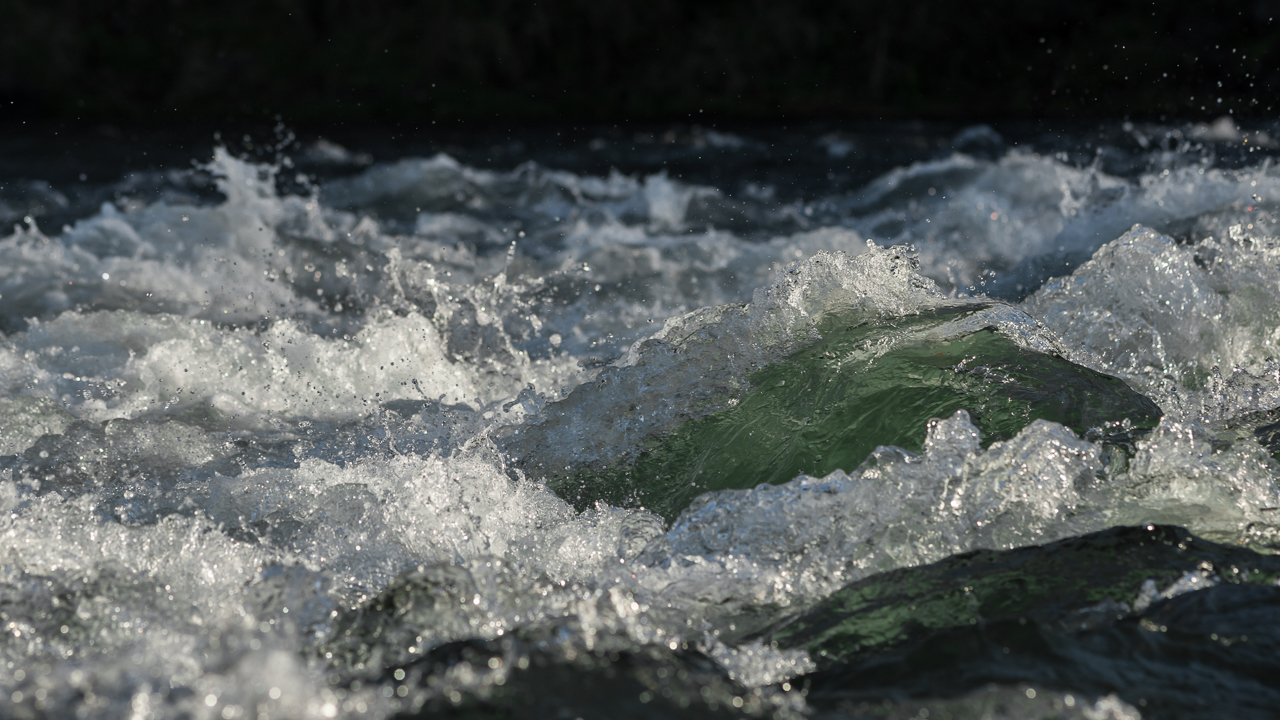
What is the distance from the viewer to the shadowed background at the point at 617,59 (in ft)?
51.5

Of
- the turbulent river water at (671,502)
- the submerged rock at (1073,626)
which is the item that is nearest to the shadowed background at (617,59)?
the turbulent river water at (671,502)

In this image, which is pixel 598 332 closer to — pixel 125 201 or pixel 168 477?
pixel 168 477

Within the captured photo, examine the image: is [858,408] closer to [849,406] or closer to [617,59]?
[849,406]

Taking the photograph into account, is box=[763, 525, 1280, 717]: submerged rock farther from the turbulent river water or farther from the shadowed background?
Result: the shadowed background

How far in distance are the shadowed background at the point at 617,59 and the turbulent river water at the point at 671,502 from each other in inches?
459

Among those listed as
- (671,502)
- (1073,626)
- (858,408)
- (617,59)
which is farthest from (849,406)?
(617,59)

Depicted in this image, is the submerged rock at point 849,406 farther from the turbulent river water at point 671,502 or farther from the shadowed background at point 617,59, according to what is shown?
the shadowed background at point 617,59

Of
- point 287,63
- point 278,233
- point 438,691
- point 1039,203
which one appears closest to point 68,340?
point 278,233

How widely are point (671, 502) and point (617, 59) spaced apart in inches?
630

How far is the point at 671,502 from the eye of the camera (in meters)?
2.59

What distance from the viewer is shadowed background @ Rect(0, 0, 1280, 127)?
1570 centimetres

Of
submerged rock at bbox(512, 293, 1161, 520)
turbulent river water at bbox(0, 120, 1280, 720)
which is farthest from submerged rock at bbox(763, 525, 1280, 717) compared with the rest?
submerged rock at bbox(512, 293, 1161, 520)

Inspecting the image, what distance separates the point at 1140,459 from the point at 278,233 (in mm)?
5324

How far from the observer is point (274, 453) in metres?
3.13
